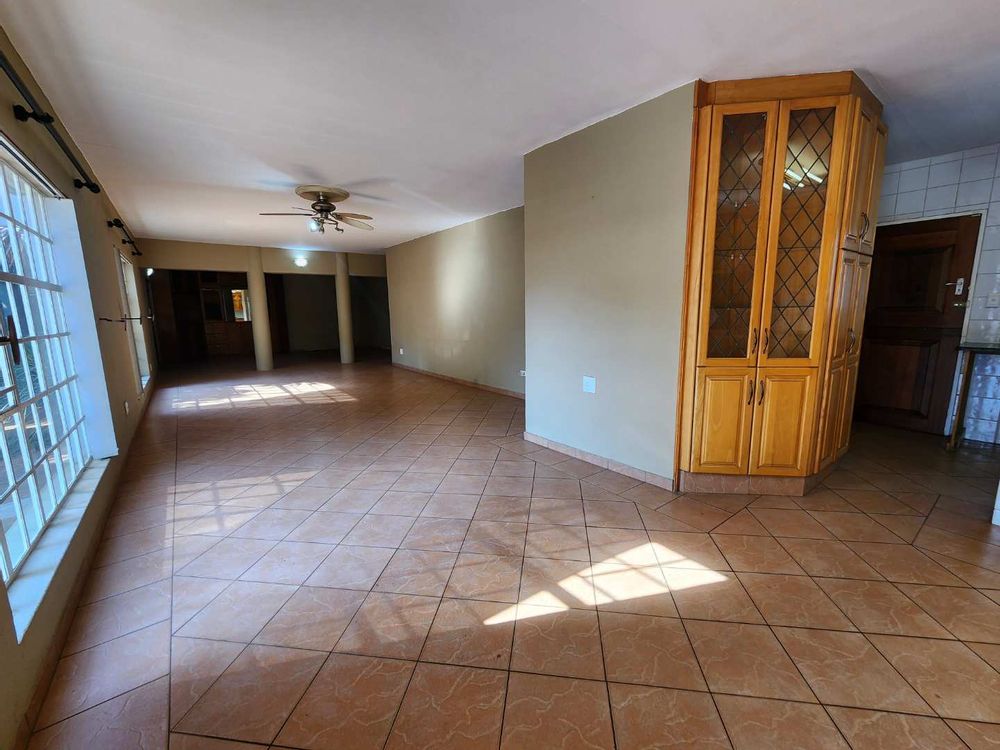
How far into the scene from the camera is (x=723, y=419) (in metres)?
2.75

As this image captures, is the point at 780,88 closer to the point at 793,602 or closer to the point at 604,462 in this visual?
the point at 604,462

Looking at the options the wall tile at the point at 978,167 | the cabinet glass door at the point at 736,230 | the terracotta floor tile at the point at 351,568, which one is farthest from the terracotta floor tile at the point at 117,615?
the wall tile at the point at 978,167

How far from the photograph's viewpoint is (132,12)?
1782mm

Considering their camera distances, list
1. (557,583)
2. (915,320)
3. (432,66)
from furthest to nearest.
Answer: (915,320) < (432,66) < (557,583)

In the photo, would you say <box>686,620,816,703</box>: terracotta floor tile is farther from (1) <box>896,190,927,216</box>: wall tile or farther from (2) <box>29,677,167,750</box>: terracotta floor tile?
(1) <box>896,190,927,216</box>: wall tile

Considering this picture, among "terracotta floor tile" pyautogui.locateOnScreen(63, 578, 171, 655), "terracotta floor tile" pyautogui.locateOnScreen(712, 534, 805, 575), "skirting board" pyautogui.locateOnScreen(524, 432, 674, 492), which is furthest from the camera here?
"skirting board" pyautogui.locateOnScreen(524, 432, 674, 492)

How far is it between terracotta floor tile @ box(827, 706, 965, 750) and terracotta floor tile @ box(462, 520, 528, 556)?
1.33 m

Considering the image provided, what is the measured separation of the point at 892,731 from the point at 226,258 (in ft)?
32.5

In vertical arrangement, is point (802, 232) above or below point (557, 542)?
above

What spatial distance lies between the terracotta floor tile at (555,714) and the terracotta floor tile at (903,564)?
5.37ft

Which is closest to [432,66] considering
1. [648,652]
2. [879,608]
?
[648,652]

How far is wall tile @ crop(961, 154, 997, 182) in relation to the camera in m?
3.41

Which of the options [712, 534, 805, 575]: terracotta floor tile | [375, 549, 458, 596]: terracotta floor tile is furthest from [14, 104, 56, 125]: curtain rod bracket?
[712, 534, 805, 575]: terracotta floor tile

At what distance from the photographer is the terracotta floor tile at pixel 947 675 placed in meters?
1.32
